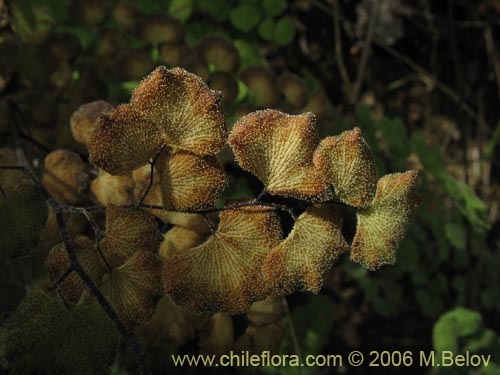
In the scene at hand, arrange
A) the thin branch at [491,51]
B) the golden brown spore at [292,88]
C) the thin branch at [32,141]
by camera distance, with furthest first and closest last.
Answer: the thin branch at [491,51] < the golden brown spore at [292,88] < the thin branch at [32,141]

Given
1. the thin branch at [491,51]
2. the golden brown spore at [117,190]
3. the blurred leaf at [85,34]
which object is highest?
the blurred leaf at [85,34]

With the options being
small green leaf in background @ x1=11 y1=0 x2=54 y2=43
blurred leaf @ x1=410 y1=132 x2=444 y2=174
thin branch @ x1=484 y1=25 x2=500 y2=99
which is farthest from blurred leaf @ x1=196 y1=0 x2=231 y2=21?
thin branch @ x1=484 y1=25 x2=500 y2=99

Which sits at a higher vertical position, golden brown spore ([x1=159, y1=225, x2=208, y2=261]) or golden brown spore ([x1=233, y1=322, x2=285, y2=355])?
golden brown spore ([x1=159, y1=225, x2=208, y2=261])

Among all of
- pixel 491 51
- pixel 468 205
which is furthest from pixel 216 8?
pixel 491 51

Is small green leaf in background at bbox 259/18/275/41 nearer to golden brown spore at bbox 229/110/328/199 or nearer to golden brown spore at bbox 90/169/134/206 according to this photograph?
golden brown spore at bbox 90/169/134/206

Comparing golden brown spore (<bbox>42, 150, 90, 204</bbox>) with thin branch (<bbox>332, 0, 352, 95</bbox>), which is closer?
golden brown spore (<bbox>42, 150, 90, 204</bbox>)

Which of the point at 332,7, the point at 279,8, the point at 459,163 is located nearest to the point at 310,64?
the point at 332,7

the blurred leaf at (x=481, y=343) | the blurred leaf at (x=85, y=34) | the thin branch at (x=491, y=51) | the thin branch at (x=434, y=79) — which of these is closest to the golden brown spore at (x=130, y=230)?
the blurred leaf at (x=85, y=34)

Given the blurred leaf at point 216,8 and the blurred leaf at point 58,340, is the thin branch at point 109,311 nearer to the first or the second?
the blurred leaf at point 58,340
